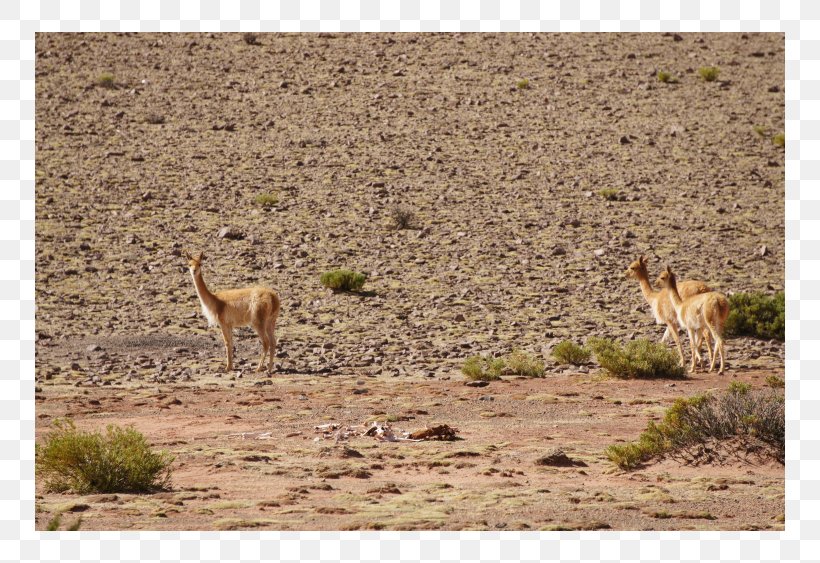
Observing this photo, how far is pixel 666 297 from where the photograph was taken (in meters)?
19.0

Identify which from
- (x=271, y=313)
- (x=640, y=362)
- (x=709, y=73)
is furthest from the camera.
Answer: (x=709, y=73)

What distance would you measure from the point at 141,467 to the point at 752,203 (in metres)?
23.5

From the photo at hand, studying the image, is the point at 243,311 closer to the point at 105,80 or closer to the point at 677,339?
the point at 677,339

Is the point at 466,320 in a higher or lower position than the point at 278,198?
lower

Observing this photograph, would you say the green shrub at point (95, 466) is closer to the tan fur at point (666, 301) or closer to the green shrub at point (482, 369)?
the green shrub at point (482, 369)

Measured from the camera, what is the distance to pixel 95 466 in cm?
1056

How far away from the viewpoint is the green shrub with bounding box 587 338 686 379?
17.9 meters

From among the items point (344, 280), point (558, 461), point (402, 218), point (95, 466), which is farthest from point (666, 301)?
point (402, 218)

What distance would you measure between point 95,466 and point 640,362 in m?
9.35

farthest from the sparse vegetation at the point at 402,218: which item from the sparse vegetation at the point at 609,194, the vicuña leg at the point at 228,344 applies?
the vicuña leg at the point at 228,344

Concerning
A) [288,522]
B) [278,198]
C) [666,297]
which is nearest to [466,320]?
[666,297]

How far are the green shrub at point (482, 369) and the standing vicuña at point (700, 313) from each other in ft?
8.68

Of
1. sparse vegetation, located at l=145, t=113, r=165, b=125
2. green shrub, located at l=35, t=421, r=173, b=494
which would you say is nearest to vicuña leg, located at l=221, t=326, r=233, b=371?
green shrub, located at l=35, t=421, r=173, b=494

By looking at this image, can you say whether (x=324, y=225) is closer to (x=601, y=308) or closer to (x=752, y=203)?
(x=601, y=308)
